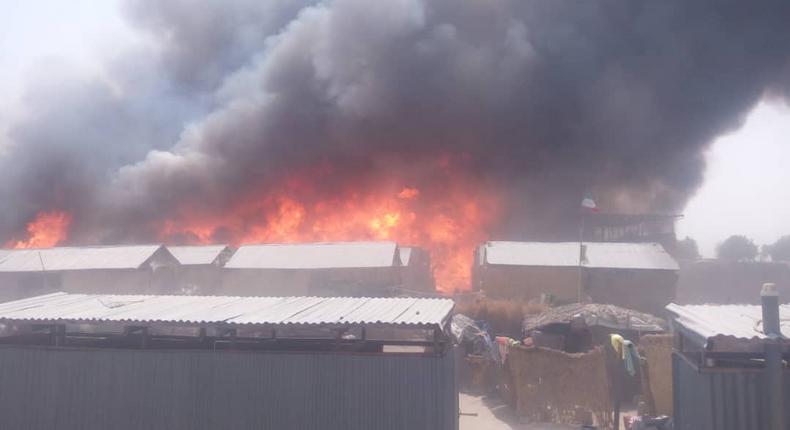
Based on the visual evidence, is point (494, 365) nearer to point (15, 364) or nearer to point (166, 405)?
point (166, 405)

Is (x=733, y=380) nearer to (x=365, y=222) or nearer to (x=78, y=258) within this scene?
(x=78, y=258)

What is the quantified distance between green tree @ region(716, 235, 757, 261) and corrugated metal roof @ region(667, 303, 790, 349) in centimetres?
6681

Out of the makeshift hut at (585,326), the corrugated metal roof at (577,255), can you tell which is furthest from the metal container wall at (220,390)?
→ the corrugated metal roof at (577,255)

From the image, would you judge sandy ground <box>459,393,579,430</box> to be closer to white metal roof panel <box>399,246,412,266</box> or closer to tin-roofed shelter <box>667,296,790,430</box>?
tin-roofed shelter <box>667,296,790,430</box>

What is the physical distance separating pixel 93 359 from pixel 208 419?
234 centimetres

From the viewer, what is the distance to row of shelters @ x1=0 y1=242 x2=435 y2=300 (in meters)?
30.6

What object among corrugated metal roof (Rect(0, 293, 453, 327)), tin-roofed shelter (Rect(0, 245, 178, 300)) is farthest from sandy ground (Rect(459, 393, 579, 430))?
tin-roofed shelter (Rect(0, 245, 178, 300))

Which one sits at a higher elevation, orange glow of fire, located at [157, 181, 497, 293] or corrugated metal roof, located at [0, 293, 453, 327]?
orange glow of fire, located at [157, 181, 497, 293]

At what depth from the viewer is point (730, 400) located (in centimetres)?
887

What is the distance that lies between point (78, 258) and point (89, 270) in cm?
208

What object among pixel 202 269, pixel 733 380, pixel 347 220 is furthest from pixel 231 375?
pixel 347 220

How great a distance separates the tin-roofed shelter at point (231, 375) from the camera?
9758 millimetres

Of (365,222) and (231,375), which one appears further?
(365,222)

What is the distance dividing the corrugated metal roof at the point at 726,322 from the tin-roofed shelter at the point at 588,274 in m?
17.8
